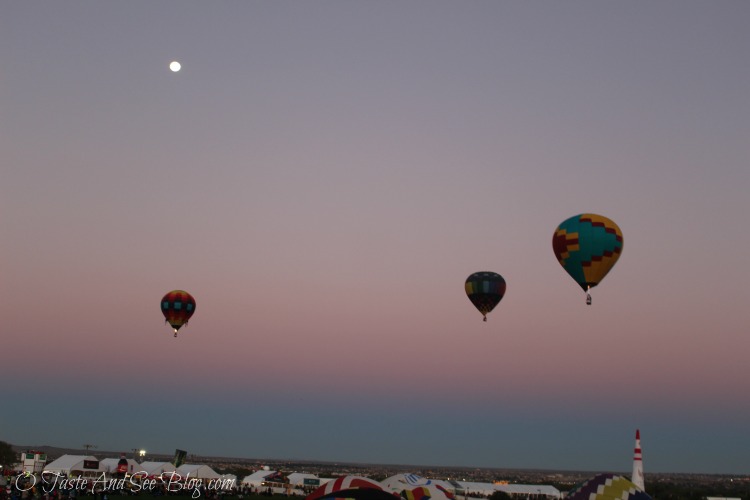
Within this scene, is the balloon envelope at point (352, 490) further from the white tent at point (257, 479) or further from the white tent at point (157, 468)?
the white tent at point (257, 479)

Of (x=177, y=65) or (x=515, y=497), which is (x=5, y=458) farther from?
(x=177, y=65)

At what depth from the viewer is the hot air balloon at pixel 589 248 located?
3044 centimetres

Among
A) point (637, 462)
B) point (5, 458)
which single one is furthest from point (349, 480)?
point (5, 458)

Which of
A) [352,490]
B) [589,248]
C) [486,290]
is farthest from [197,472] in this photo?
[352,490]

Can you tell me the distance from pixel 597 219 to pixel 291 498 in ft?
93.1

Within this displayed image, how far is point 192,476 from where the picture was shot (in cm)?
5850

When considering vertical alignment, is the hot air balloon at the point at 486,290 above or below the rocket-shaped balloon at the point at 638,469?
above

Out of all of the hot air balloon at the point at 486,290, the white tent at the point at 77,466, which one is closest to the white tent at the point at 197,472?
the white tent at the point at 77,466

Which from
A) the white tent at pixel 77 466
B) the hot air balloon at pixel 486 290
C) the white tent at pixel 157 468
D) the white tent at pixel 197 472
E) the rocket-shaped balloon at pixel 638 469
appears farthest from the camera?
the white tent at pixel 157 468

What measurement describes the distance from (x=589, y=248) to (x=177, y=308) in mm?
21245

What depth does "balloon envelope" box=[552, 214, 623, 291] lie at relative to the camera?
30.4m

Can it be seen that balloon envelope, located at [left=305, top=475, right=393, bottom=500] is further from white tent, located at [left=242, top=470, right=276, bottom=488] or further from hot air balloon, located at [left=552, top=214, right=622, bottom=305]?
white tent, located at [left=242, top=470, right=276, bottom=488]

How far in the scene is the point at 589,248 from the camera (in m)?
30.5

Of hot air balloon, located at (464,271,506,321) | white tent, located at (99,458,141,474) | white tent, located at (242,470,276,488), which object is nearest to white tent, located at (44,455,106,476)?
white tent, located at (99,458,141,474)
